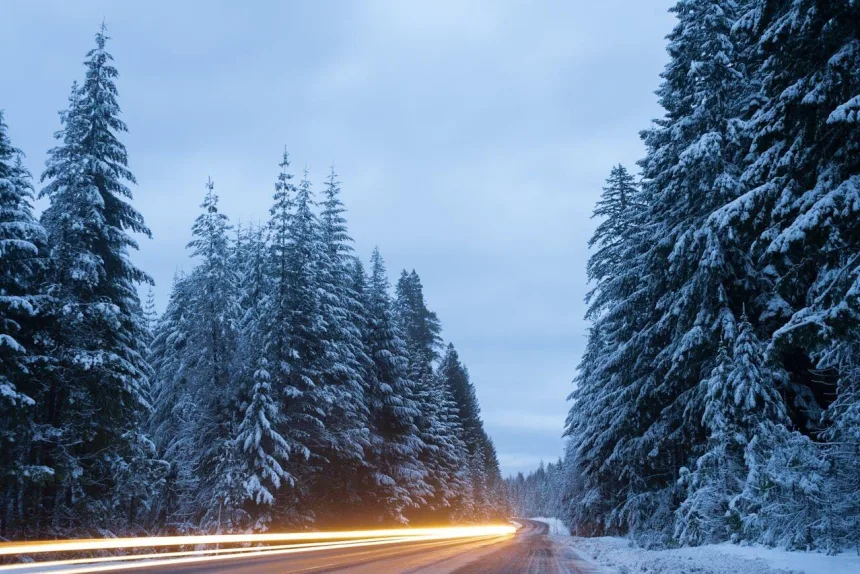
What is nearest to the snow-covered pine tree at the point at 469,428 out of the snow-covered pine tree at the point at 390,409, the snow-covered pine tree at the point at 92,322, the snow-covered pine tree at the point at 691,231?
the snow-covered pine tree at the point at 390,409

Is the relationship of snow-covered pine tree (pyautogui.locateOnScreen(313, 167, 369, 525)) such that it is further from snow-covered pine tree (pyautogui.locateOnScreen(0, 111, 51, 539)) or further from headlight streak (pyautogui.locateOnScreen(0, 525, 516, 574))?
snow-covered pine tree (pyautogui.locateOnScreen(0, 111, 51, 539))

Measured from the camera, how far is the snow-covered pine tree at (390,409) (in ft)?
116

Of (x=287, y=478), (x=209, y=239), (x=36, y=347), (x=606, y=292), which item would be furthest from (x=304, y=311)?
(x=606, y=292)

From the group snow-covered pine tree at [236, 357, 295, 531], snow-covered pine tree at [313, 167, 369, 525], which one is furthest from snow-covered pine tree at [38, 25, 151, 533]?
snow-covered pine tree at [313, 167, 369, 525]

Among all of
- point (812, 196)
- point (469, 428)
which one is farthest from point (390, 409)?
point (469, 428)

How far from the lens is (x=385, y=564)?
13.5 meters

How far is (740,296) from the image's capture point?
61.9 feet

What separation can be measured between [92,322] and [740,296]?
815 inches

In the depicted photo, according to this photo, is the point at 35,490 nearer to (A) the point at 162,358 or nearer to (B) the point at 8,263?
(B) the point at 8,263

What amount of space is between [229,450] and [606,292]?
17.4 meters

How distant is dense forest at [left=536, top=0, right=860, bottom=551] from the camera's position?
400 inches

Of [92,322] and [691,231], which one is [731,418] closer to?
[691,231]

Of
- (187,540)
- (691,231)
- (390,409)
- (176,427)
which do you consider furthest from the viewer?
(390,409)

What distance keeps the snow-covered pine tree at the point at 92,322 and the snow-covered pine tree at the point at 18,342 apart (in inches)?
22.4
